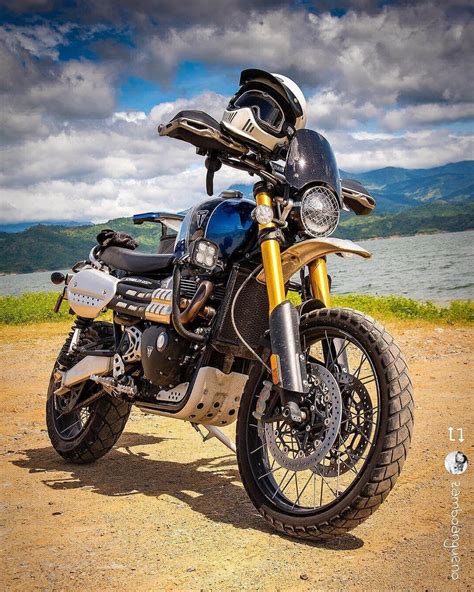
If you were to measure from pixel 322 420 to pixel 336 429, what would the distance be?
135mm

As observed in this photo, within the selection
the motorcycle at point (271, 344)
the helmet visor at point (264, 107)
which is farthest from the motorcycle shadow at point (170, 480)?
the helmet visor at point (264, 107)

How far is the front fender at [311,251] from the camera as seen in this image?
3.71 m

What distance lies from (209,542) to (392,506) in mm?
1192

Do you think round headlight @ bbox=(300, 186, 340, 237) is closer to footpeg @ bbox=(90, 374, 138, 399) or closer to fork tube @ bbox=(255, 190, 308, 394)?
fork tube @ bbox=(255, 190, 308, 394)

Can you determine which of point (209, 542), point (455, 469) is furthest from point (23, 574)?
point (455, 469)

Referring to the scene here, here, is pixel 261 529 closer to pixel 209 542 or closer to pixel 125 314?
pixel 209 542

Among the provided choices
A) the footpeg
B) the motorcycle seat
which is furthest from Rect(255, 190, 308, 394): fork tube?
the footpeg

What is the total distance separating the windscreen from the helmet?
5.9 inches

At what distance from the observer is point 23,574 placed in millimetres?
3307

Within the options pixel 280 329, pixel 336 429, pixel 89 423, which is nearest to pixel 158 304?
pixel 280 329

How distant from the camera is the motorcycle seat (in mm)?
5039

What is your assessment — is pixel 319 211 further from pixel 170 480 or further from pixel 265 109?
pixel 170 480

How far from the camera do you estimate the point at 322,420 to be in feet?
11.7

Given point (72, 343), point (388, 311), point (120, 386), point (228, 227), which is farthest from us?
point (388, 311)
